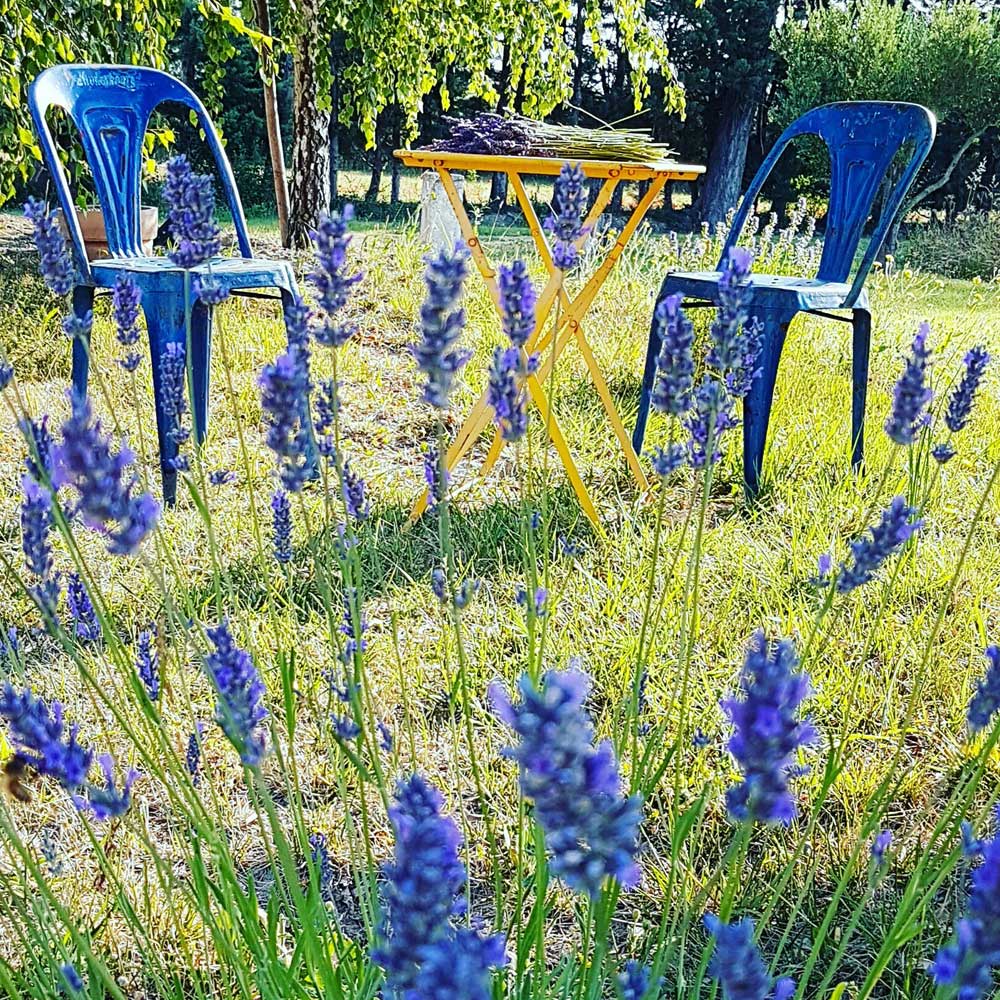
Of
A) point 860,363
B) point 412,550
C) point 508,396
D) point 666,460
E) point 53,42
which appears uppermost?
point 53,42

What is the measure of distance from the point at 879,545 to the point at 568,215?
0.52m

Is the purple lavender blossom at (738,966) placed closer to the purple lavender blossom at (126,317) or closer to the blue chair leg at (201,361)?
the purple lavender blossom at (126,317)

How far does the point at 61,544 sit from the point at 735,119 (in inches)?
676

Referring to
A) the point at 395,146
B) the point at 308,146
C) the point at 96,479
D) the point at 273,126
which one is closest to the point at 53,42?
the point at 273,126

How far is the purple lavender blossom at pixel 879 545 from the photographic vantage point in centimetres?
93

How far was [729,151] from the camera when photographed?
1716 cm

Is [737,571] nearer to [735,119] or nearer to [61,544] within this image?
[61,544]

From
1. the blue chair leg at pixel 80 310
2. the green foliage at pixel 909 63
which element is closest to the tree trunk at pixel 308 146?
the blue chair leg at pixel 80 310

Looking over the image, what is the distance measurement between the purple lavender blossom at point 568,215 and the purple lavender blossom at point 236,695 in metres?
0.62

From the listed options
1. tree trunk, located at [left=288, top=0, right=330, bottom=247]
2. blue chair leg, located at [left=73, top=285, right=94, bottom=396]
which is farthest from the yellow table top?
tree trunk, located at [left=288, top=0, right=330, bottom=247]

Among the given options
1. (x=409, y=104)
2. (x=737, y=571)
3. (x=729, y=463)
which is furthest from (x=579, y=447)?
(x=409, y=104)

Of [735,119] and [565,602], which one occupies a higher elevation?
[735,119]

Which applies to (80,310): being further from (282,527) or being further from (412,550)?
(282,527)

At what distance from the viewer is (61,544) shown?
2447mm
